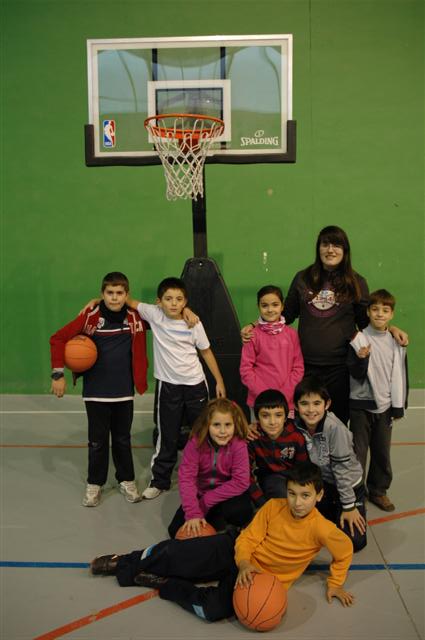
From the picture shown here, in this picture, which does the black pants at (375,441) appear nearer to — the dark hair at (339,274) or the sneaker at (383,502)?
the sneaker at (383,502)

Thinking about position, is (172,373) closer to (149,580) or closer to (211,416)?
(211,416)

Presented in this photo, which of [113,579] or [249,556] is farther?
[113,579]

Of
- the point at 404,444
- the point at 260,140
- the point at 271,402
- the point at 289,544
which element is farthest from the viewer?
the point at 260,140

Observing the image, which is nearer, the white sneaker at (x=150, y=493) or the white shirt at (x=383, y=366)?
the white shirt at (x=383, y=366)

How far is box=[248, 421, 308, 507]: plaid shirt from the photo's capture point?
3496 millimetres

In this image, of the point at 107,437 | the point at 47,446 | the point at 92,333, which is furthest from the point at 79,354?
the point at 47,446

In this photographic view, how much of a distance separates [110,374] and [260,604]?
5.84 ft

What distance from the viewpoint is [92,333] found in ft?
13.3

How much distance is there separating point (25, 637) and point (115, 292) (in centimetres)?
199

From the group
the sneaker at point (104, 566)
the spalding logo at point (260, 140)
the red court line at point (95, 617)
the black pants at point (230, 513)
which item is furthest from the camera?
the spalding logo at point (260, 140)

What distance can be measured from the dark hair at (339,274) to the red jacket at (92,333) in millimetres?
1107

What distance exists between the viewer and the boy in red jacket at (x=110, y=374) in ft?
13.1

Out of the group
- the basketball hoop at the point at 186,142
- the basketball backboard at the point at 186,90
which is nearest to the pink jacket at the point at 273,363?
the basketball hoop at the point at 186,142

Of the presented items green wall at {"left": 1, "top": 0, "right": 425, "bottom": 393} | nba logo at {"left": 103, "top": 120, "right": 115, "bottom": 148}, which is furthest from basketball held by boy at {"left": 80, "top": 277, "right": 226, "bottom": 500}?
green wall at {"left": 1, "top": 0, "right": 425, "bottom": 393}
